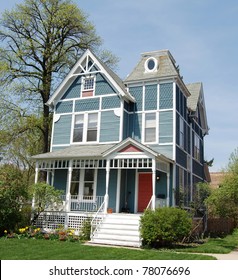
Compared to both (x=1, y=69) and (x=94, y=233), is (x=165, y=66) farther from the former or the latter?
(x=1, y=69)

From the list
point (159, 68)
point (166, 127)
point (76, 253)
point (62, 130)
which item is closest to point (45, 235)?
point (76, 253)

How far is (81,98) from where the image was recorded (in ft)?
67.7

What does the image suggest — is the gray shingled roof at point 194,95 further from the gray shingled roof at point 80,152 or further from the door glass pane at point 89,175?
the door glass pane at point 89,175

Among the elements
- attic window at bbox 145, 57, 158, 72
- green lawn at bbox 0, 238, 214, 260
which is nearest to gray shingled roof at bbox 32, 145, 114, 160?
attic window at bbox 145, 57, 158, 72

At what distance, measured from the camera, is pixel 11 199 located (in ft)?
53.2

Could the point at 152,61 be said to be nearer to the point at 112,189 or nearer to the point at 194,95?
the point at 194,95

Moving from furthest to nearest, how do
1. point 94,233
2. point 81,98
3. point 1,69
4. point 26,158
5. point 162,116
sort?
point 26,158 < point 1,69 < point 81,98 < point 162,116 < point 94,233

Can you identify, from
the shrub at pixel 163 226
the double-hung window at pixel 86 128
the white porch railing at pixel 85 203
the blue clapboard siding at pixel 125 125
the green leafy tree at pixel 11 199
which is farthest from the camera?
the double-hung window at pixel 86 128

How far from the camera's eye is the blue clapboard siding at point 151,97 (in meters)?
19.4

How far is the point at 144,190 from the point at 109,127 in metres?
4.34

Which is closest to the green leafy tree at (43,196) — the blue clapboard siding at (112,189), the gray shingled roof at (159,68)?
the blue clapboard siding at (112,189)

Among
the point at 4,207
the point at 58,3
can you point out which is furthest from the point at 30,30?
the point at 4,207

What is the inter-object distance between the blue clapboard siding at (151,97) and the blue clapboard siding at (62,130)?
5.15 meters

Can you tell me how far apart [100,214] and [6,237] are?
4.55 meters
